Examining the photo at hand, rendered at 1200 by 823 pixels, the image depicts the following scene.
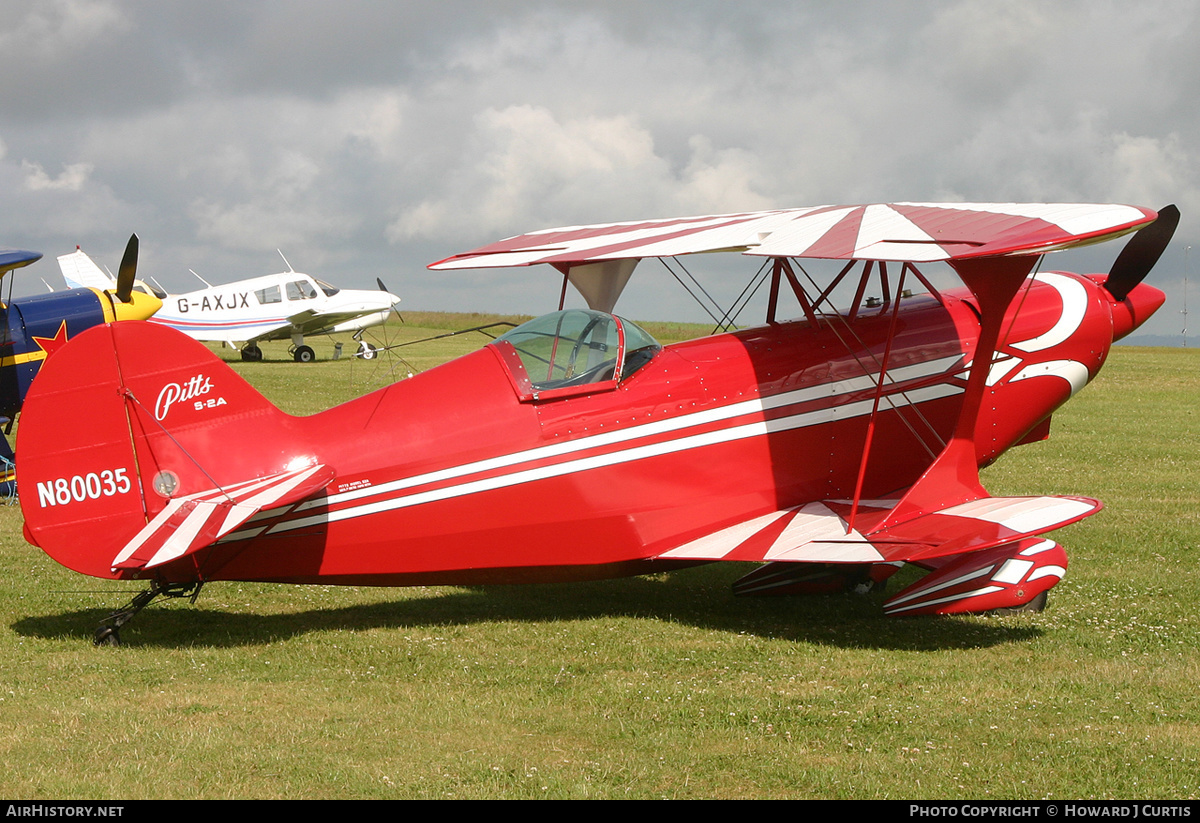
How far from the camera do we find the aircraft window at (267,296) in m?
33.1

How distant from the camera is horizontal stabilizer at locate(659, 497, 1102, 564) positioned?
5.81 m

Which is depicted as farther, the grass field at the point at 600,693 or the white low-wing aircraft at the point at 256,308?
the white low-wing aircraft at the point at 256,308

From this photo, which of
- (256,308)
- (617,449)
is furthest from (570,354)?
(256,308)

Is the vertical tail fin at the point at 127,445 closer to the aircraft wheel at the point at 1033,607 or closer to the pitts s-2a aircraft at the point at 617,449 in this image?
the pitts s-2a aircraft at the point at 617,449

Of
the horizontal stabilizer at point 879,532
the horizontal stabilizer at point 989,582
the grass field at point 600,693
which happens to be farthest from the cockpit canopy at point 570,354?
the horizontal stabilizer at point 989,582

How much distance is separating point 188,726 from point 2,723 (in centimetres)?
88

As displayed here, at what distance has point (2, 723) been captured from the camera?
4848 millimetres

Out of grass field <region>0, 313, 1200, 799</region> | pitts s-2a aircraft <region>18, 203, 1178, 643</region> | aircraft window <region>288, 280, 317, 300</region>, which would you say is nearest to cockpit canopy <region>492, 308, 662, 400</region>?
pitts s-2a aircraft <region>18, 203, 1178, 643</region>

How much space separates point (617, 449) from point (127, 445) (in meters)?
2.78

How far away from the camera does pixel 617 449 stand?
6395mm

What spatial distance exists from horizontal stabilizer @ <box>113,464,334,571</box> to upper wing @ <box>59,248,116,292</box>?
97.3 ft

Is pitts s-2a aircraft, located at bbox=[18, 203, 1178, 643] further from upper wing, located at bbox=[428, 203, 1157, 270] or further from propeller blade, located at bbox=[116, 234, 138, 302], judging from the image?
propeller blade, located at bbox=[116, 234, 138, 302]

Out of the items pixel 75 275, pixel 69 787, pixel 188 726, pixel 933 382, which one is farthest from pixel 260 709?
pixel 75 275

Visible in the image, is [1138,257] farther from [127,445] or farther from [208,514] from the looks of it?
[127,445]
